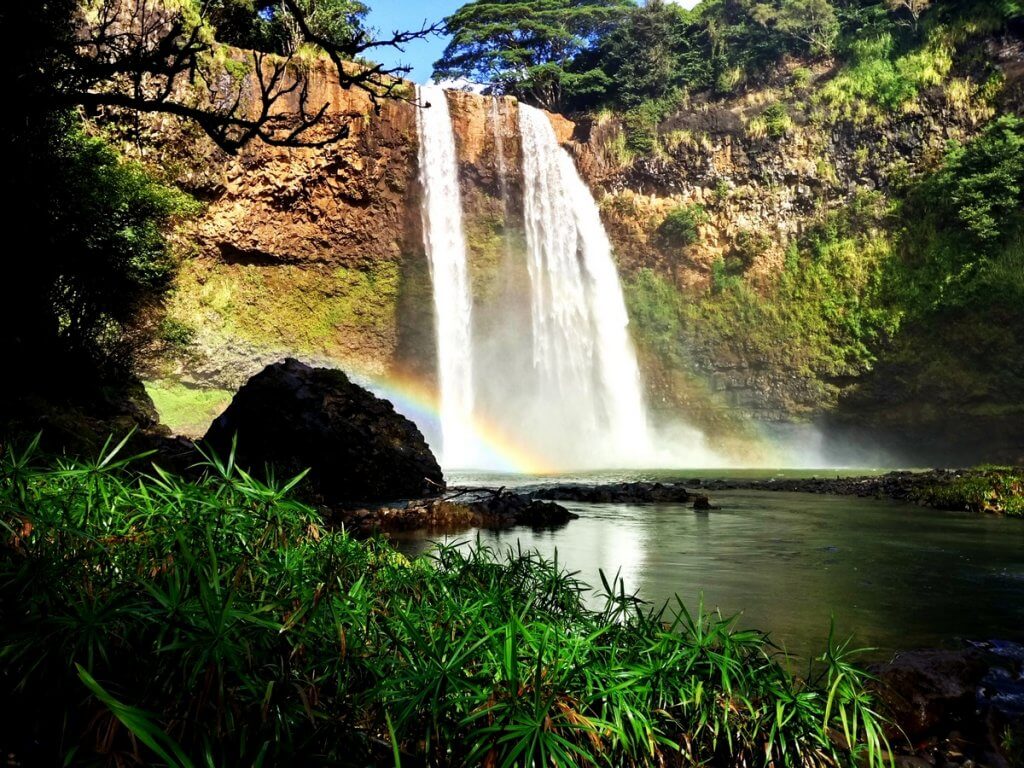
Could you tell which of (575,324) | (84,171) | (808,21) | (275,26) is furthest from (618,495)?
(808,21)

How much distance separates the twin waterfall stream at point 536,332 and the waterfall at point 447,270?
0.15 ft

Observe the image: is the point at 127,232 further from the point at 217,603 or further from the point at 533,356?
the point at 217,603

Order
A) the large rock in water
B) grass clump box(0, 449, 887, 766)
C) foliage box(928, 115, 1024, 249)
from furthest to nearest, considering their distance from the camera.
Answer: foliage box(928, 115, 1024, 249), the large rock in water, grass clump box(0, 449, 887, 766)

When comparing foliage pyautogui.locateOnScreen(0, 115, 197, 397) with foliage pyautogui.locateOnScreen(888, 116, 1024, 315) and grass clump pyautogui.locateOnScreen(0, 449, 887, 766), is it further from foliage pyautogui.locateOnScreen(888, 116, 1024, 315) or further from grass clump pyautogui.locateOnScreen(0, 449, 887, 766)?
foliage pyautogui.locateOnScreen(888, 116, 1024, 315)

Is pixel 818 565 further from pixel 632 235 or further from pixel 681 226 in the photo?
pixel 632 235

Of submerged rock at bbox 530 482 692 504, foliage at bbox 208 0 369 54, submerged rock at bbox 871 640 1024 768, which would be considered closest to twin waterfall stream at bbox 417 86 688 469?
foliage at bbox 208 0 369 54

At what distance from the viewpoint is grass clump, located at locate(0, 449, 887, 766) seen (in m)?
1.86

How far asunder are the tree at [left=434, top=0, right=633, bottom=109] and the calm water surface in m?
36.7

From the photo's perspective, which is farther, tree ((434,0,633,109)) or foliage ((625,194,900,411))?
tree ((434,0,633,109))

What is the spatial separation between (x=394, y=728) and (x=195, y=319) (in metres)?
30.2

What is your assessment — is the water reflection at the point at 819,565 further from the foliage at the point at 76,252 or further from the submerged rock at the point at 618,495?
the foliage at the point at 76,252

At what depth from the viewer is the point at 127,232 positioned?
772 inches

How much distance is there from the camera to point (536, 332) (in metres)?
32.8

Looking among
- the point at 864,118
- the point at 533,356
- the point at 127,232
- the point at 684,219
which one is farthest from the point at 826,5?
the point at 127,232
